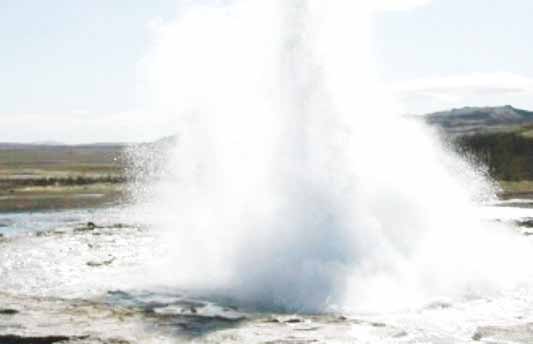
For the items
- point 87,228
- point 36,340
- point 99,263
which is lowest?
point 87,228

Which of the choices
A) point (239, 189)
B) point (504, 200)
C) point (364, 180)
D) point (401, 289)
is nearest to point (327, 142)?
point (364, 180)

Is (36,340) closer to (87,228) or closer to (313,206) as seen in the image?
(313,206)

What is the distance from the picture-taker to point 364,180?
79.7 feet

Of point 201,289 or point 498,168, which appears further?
point 498,168

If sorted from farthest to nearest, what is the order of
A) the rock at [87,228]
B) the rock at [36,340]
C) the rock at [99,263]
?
the rock at [87,228], the rock at [99,263], the rock at [36,340]

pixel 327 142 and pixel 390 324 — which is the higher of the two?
pixel 327 142

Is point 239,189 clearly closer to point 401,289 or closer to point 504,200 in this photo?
point 401,289

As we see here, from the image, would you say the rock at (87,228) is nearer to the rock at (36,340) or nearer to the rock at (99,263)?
the rock at (99,263)

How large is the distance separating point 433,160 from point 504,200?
3678cm

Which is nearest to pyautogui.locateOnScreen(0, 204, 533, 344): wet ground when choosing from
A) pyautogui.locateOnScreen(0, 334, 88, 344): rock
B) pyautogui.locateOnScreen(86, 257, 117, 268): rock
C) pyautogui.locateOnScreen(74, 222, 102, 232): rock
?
pyautogui.locateOnScreen(0, 334, 88, 344): rock

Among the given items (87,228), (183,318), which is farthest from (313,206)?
(87,228)

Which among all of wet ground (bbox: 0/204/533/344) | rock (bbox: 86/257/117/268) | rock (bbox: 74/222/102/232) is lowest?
rock (bbox: 74/222/102/232)

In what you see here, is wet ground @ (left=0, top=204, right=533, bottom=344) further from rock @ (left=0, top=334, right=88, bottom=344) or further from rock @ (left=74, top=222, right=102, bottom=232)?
rock @ (left=74, top=222, right=102, bottom=232)

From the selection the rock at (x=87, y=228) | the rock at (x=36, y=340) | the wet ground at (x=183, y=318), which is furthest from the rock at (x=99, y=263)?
the rock at (x=87, y=228)
